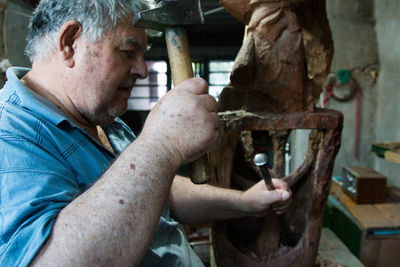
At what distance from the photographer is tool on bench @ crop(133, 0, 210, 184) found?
0.86 meters

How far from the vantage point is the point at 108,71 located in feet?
2.80

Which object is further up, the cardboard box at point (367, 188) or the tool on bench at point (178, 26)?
the tool on bench at point (178, 26)

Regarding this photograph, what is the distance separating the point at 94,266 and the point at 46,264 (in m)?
0.08

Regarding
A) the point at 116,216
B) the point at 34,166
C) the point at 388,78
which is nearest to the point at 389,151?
the point at 388,78

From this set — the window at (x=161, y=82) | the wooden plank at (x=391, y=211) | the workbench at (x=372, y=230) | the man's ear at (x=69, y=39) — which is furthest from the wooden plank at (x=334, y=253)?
the window at (x=161, y=82)

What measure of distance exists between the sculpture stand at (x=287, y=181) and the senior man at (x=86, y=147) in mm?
726

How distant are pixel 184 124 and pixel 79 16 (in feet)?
1.26

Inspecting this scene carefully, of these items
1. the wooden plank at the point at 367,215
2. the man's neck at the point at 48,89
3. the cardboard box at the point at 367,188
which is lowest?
the wooden plank at the point at 367,215

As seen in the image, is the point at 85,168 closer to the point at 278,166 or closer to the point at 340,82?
the point at 278,166

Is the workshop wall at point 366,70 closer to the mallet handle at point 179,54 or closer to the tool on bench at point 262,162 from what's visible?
the tool on bench at point 262,162

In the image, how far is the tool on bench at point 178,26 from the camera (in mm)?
857

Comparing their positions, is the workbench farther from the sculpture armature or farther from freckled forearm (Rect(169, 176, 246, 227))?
freckled forearm (Rect(169, 176, 246, 227))

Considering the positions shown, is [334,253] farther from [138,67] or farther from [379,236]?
[138,67]

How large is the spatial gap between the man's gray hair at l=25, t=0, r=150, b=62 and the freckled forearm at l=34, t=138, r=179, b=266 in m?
0.33
